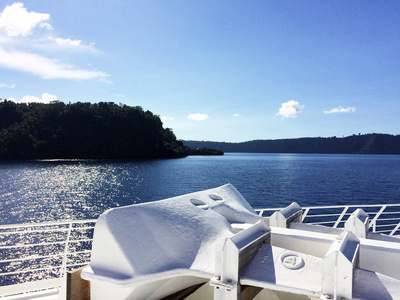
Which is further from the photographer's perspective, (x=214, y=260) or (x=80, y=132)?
(x=80, y=132)

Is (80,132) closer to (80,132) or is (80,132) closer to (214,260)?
(80,132)

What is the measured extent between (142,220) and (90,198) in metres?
25.8

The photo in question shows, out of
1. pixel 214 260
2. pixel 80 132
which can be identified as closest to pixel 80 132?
pixel 80 132

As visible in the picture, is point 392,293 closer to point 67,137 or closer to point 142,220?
point 142,220

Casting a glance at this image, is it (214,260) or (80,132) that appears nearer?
(214,260)

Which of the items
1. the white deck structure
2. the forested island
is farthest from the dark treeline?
the white deck structure

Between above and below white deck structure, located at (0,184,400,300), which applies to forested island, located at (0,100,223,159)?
above

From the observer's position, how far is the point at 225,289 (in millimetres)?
1979

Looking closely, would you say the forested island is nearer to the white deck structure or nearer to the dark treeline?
the dark treeline

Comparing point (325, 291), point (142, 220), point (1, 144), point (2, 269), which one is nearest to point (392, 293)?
point (325, 291)

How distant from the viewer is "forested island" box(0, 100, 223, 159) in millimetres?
59000

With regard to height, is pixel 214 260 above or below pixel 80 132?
below

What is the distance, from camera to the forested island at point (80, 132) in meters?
59.0

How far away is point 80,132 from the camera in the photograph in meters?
64.8
